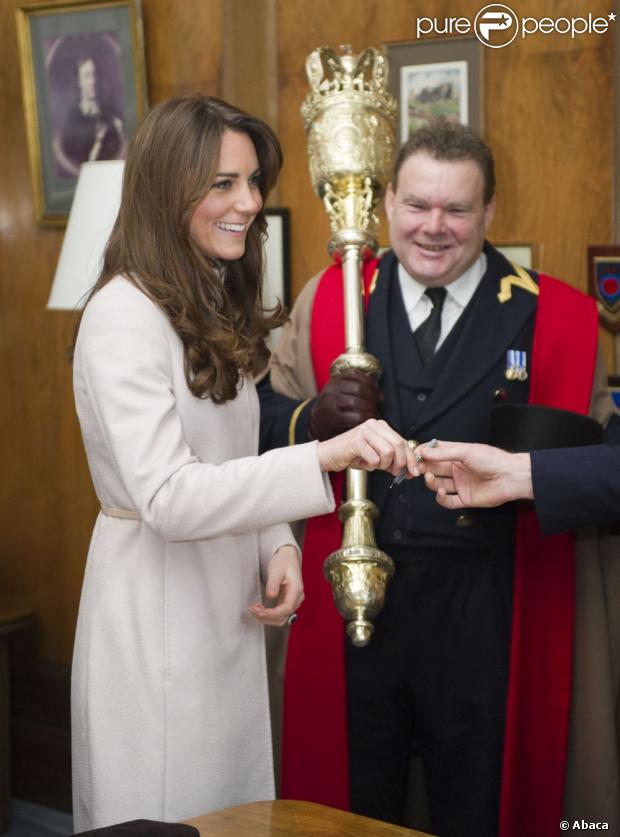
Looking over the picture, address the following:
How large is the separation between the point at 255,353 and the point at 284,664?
113 cm

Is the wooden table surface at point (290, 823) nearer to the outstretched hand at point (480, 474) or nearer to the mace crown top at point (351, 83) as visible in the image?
the outstretched hand at point (480, 474)

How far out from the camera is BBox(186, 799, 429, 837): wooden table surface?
5.29 feet

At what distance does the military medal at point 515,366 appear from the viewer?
9.13 ft

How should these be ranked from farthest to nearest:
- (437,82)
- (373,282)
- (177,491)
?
1. (437,82)
2. (373,282)
3. (177,491)

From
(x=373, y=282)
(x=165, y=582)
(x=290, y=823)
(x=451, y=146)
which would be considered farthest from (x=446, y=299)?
(x=290, y=823)

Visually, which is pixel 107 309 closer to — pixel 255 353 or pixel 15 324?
pixel 255 353

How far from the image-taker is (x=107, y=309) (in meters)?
1.90

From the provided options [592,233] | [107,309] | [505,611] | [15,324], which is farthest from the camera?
[15,324]

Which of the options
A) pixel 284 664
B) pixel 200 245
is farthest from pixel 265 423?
pixel 200 245

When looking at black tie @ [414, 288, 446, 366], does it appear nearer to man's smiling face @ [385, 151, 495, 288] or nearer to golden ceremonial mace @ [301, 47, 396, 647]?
man's smiling face @ [385, 151, 495, 288]

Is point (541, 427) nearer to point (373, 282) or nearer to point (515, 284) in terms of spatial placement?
point (515, 284)

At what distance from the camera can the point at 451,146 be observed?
278 centimetres

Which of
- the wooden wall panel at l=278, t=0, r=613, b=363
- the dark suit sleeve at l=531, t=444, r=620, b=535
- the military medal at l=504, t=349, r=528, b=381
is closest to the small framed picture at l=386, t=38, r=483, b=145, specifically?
the wooden wall panel at l=278, t=0, r=613, b=363

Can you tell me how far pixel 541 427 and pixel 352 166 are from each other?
733mm
